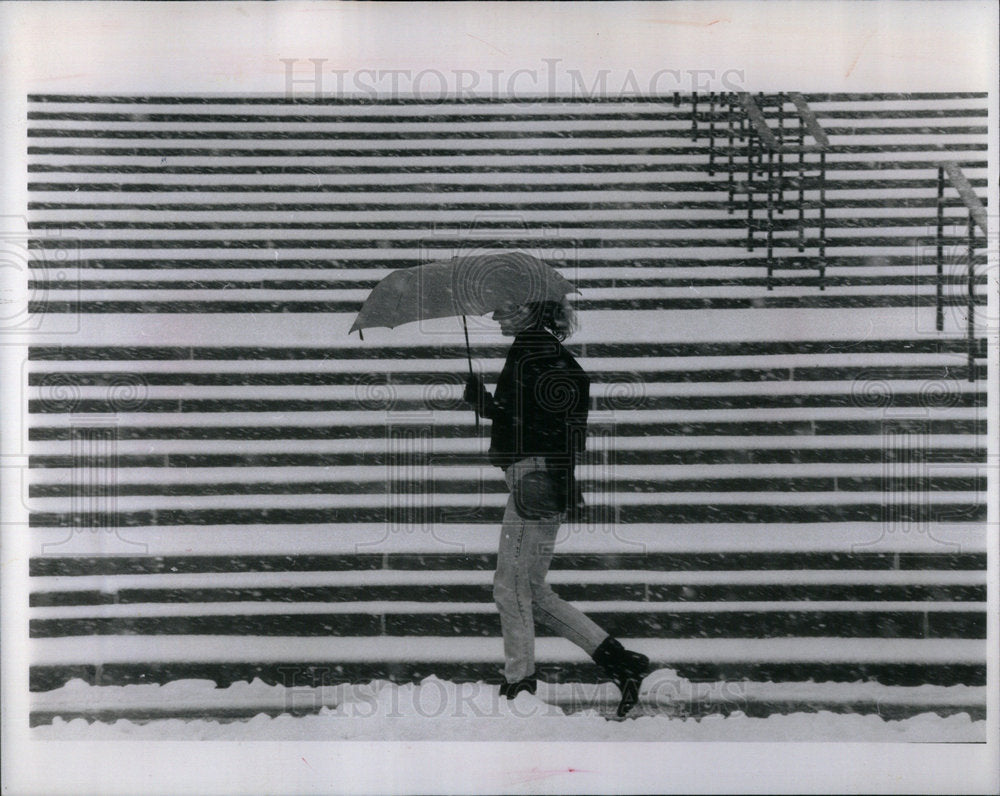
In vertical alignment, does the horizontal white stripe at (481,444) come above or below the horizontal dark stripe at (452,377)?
below

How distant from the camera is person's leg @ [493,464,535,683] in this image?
3512 millimetres

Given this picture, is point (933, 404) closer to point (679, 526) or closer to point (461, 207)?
point (679, 526)

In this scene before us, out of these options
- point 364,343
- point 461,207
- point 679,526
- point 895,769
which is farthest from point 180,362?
point 895,769

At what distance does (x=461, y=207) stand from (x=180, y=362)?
1.50 metres

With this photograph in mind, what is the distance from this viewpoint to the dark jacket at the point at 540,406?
346 centimetres

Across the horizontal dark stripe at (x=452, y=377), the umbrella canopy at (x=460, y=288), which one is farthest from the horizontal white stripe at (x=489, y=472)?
the umbrella canopy at (x=460, y=288)

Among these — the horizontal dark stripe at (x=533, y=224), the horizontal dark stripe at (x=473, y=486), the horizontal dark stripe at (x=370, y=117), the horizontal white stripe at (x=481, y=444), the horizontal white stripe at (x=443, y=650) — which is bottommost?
the horizontal white stripe at (x=443, y=650)

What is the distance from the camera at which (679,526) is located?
3564mm

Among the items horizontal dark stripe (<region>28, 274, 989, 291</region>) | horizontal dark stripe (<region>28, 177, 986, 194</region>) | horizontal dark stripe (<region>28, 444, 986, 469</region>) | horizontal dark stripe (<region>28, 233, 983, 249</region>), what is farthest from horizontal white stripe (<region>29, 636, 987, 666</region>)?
horizontal dark stripe (<region>28, 177, 986, 194</region>)

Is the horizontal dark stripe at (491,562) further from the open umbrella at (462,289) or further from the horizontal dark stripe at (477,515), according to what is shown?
the open umbrella at (462,289)

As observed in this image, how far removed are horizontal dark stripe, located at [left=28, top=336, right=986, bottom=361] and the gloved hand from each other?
14 centimetres

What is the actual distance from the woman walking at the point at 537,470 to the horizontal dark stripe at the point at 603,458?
0.18 meters

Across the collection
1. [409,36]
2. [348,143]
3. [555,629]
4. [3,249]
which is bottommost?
[555,629]

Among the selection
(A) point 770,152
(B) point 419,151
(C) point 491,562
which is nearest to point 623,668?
(C) point 491,562
